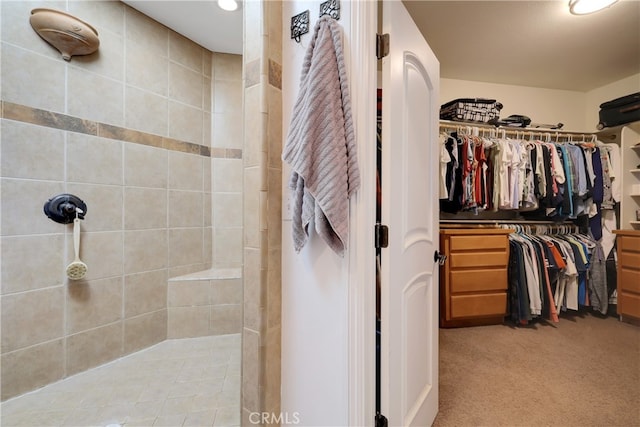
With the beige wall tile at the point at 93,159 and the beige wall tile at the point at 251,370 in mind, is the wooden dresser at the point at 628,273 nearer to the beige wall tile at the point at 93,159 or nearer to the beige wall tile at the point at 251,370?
the beige wall tile at the point at 251,370

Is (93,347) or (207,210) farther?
(207,210)

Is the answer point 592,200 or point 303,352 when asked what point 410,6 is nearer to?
point 303,352

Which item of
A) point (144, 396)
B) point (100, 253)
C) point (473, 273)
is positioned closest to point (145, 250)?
point (100, 253)

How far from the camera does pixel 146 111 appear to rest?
179cm

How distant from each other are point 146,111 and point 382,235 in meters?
1.90

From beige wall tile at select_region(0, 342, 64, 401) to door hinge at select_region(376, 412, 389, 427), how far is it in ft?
5.78

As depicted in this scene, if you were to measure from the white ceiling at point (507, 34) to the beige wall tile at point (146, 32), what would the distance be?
55 millimetres

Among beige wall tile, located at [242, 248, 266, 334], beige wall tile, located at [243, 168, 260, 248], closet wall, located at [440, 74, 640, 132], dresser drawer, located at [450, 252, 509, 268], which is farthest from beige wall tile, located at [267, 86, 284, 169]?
closet wall, located at [440, 74, 640, 132]

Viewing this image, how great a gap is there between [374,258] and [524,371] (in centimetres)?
155

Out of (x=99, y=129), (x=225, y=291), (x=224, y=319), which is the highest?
(x=99, y=129)

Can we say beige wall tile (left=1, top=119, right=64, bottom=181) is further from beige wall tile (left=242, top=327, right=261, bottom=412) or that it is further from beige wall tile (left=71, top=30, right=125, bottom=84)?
beige wall tile (left=242, top=327, right=261, bottom=412)

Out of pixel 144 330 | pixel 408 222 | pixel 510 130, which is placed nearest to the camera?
Result: pixel 408 222

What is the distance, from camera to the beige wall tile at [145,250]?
1.70 meters

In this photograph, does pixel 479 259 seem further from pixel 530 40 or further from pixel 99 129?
pixel 99 129
